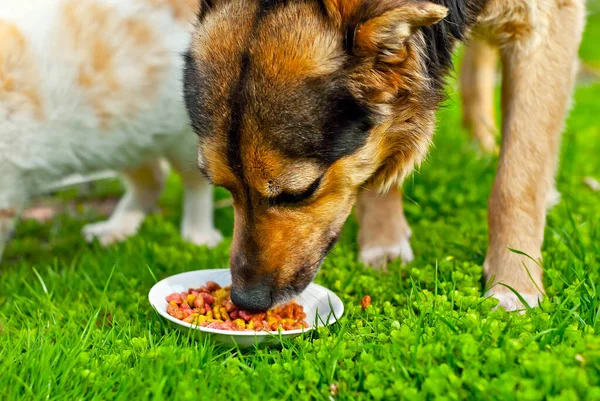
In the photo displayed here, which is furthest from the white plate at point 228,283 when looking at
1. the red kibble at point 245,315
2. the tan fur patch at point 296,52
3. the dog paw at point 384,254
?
the tan fur patch at point 296,52

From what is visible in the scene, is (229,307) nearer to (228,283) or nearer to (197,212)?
(228,283)

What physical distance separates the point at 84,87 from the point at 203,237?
1267 mm

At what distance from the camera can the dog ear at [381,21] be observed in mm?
2564

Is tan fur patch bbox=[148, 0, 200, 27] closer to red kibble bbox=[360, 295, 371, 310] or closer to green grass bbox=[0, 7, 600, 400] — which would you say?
green grass bbox=[0, 7, 600, 400]

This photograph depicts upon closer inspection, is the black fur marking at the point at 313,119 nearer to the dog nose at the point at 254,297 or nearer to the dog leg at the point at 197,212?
the dog nose at the point at 254,297

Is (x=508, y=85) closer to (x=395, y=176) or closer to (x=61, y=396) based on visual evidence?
(x=395, y=176)

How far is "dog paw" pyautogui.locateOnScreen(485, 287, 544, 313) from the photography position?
313 centimetres

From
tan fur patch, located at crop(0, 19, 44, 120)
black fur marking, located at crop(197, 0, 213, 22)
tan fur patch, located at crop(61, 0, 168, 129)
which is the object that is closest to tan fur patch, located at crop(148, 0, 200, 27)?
tan fur patch, located at crop(61, 0, 168, 129)

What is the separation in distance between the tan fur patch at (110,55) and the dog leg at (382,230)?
1.41 metres

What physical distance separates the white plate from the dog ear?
110 cm

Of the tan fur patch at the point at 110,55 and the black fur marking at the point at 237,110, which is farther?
the tan fur patch at the point at 110,55

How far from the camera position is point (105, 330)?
310cm

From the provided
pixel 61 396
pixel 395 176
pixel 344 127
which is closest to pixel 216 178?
pixel 344 127

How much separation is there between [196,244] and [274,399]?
2090 millimetres
